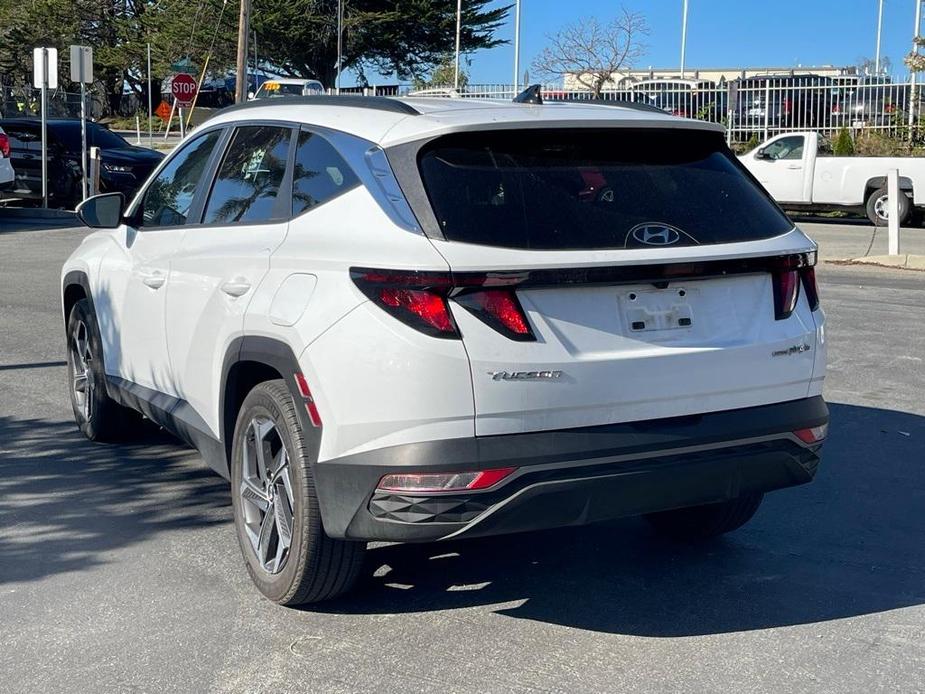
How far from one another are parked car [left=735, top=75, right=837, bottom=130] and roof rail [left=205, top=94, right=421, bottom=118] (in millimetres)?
24678

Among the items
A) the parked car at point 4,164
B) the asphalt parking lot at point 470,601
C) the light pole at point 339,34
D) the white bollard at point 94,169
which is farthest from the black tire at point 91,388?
the light pole at point 339,34

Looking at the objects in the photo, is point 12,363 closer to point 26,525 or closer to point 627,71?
point 26,525

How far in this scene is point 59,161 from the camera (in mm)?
23266

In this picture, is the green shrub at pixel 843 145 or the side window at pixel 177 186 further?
the green shrub at pixel 843 145

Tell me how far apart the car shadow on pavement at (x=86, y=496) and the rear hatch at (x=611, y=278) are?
84.9 inches

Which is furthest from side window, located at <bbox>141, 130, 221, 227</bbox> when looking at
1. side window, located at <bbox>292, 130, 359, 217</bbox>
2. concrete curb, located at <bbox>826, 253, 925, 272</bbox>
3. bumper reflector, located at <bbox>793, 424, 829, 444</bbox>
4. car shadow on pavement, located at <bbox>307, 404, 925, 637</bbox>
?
concrete curb, located at <bbox>826, 253, 925, 272</bbox>

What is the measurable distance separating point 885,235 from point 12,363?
15.1m

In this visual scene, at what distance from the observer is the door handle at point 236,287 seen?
14.8ft

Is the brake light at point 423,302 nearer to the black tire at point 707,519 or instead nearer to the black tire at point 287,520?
the black tire at point 287,520

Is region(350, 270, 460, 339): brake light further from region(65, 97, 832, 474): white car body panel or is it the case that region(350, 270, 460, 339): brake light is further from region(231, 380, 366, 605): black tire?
region(231, 380, 366, 605): black tire

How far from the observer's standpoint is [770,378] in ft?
13.8

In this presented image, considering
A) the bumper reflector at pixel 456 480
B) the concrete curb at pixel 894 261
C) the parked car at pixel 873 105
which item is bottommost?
the concrete curb at pixel 894 261

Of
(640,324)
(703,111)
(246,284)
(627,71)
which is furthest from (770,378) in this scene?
(627,71)

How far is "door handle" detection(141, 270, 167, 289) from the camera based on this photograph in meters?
5.36
